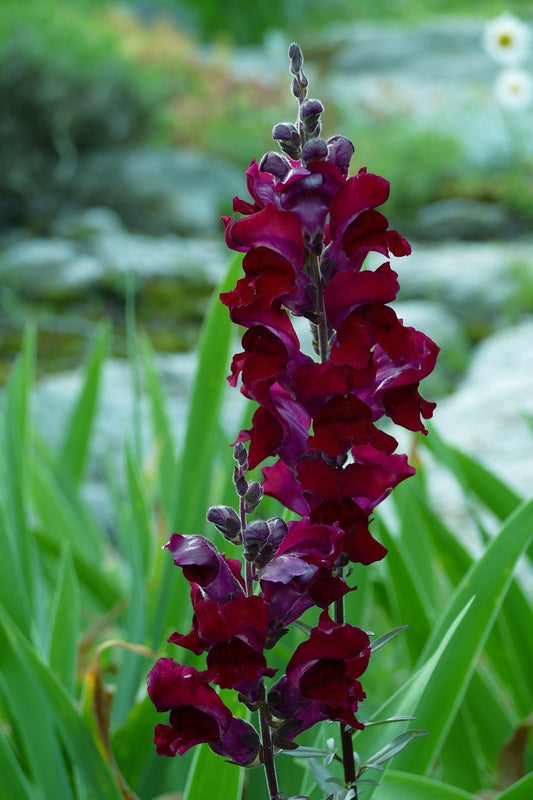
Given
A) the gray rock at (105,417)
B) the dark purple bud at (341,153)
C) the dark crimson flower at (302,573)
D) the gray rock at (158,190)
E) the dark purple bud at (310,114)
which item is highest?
the gray rock at (158,190)

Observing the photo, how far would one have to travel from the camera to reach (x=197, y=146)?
672cm

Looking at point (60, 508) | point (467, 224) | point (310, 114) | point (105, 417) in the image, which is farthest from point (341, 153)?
point (467, 224)

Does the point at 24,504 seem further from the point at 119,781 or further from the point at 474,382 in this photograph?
the point at 474,382

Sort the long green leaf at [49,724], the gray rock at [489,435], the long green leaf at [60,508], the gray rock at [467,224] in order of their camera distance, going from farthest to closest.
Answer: the gray rock at [467,224]
the gray rock at [489,435]
the long green leaf at [60,508]
the long green leaf at [49,724]

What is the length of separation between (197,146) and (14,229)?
81.0 inches

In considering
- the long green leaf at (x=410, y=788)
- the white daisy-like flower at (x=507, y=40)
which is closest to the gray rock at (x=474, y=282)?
the white daisy-like flower at (x=507, y=40)

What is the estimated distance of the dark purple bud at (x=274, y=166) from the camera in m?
0.53

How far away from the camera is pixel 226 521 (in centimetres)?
51

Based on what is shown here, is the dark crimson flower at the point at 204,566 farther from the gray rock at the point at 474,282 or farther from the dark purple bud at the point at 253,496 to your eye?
the gray rock at the point at 474,282

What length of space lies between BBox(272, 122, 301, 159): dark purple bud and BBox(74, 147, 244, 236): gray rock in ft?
16.0

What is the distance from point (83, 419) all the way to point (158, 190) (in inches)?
162

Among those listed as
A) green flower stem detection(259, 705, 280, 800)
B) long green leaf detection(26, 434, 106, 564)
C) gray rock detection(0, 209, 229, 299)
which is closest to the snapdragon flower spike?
green flower stem detection(259, 705, 280, 800)

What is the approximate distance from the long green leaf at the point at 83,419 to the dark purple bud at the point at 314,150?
1.04 metres

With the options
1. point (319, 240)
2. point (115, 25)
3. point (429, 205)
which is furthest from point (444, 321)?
point (115, 25)
